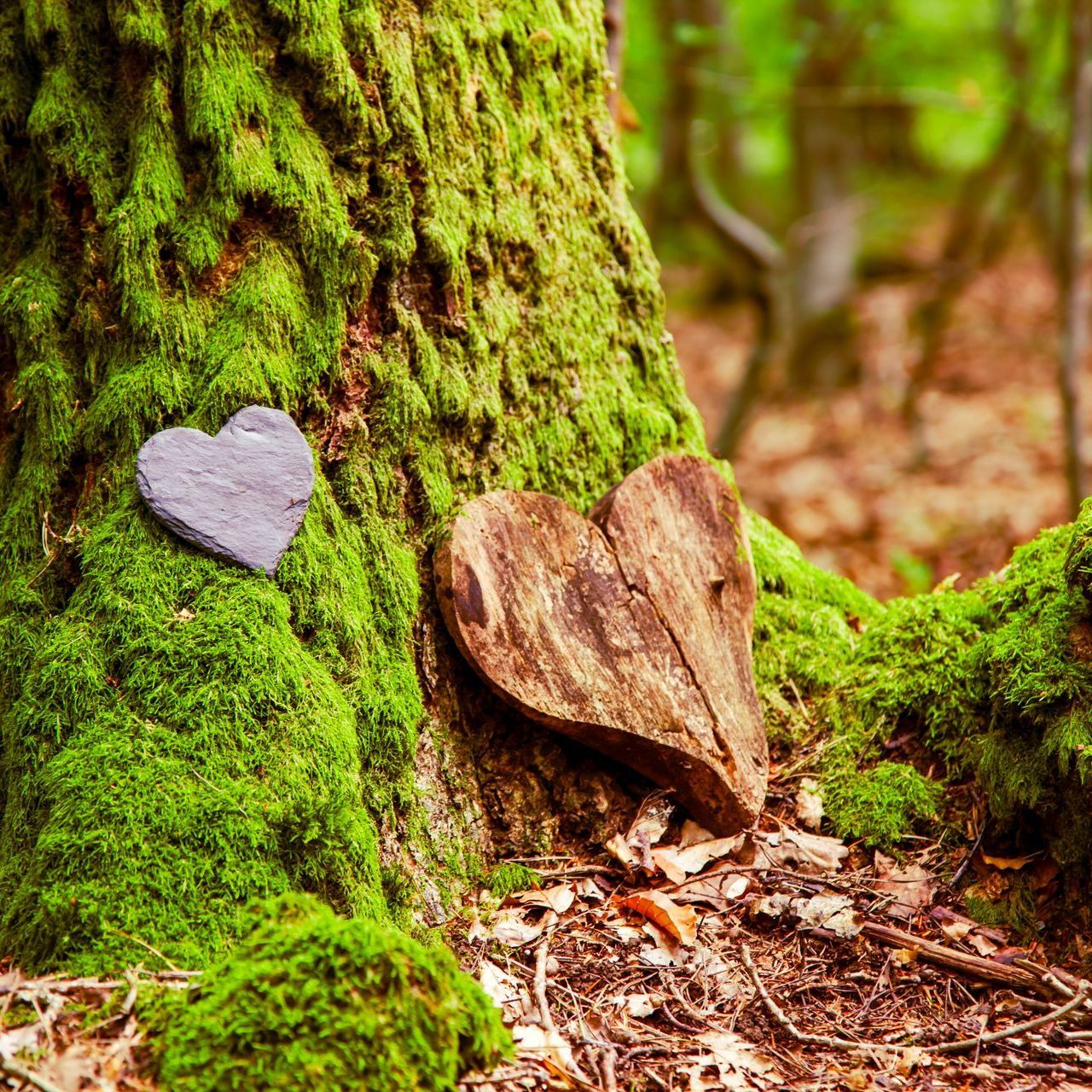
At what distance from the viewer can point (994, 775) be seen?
264 cm

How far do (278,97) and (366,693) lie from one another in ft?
5.39

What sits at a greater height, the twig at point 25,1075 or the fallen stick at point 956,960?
the twig at point 25,1075

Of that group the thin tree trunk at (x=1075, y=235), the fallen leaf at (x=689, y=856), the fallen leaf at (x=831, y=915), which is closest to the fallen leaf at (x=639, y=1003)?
the fallen leaf at (x=689, y=856)

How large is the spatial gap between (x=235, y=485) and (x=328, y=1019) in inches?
50.3

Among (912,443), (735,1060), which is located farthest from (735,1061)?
(912,443)

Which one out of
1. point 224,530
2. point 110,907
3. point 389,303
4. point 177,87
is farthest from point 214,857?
point 177,87

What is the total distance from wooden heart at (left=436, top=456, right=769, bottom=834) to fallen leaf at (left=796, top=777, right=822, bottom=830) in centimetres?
15

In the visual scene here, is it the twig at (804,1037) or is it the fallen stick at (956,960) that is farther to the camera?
the fallen stick at (956,960)

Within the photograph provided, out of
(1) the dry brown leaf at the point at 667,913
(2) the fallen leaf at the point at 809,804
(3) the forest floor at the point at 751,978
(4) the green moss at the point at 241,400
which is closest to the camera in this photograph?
(3) the forest floor at the point at 751,978

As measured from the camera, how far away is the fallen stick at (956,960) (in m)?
2.34

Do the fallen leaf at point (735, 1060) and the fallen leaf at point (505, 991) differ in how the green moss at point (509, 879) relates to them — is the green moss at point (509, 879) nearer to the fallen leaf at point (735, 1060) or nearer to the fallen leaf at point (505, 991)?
the fallen leaf at point (505, 991)

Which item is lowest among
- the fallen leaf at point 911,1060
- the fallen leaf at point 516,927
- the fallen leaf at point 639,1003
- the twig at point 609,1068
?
the fallen leaf at point 639,1003

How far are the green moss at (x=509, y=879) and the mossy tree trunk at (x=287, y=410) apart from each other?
0.05 metres

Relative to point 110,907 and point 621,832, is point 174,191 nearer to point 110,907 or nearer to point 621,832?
point 110,907
